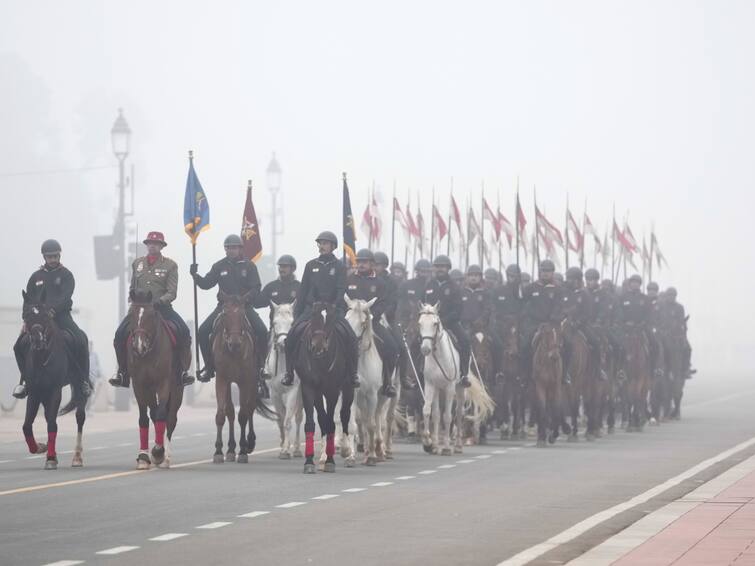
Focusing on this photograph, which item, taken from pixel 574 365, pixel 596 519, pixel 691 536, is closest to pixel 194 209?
pixel 574 365

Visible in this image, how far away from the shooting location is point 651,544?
1383 centimetres

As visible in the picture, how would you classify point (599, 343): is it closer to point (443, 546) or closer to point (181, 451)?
point (181, 451)

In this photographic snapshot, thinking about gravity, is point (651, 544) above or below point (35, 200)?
below

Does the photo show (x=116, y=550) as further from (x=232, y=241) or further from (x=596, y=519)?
(x=232, y=241)

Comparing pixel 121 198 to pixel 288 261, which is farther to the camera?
pixel 121 198

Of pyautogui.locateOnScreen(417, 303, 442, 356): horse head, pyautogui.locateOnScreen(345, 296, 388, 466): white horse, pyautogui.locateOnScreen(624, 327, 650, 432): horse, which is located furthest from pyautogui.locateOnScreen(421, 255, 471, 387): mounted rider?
pyautogui.locateOnScreen(624, 327, 650, 432): horse

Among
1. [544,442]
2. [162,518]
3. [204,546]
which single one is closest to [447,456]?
[544,442]

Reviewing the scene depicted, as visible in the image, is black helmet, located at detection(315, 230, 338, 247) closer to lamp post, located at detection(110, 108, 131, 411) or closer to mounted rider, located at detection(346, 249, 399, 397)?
mounted rider, located at detection(346, 249, 399, 397)

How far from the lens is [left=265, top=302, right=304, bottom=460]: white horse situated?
25.0m

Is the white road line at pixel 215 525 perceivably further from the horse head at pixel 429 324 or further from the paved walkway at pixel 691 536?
the horse head at pixel 429 324

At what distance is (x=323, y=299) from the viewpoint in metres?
22.7

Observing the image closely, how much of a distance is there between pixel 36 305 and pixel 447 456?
665 centimetres

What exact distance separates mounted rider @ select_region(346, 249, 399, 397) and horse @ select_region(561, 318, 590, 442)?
7.03 m

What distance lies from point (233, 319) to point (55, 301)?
92.1 inches
